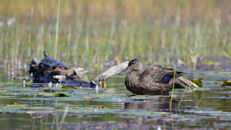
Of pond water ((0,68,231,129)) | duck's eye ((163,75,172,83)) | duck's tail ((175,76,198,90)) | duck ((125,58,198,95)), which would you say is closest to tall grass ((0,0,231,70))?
duck's tail ((175,76,198,90))

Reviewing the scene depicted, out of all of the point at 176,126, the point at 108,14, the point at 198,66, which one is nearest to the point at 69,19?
the point at 108,14

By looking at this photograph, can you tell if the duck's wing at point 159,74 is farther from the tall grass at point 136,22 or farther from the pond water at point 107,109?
the tall grass at point 136,22

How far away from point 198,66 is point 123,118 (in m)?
8.42

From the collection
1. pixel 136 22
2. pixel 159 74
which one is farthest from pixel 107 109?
pixel 136 22

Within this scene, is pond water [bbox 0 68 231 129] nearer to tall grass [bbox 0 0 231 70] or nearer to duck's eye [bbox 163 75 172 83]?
duck's eye [bbox 163 75 172 83]

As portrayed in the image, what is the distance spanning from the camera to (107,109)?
7320mm

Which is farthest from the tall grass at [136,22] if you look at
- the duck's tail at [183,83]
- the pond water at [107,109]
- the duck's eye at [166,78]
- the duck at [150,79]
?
the pond water at [107,109]

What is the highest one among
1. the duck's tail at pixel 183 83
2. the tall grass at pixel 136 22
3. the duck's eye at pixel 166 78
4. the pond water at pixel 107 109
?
the tall grass at pixel 136 22

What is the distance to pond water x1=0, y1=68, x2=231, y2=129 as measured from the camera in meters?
6.25

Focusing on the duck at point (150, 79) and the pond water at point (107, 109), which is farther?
the duck at point (150, 79)

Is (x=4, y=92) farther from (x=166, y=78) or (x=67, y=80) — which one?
(x=166, y=78)

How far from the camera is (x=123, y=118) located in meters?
6.72

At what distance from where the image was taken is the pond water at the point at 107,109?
20.5 ft

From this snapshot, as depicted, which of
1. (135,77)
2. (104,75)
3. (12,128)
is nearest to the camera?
(12,128)
